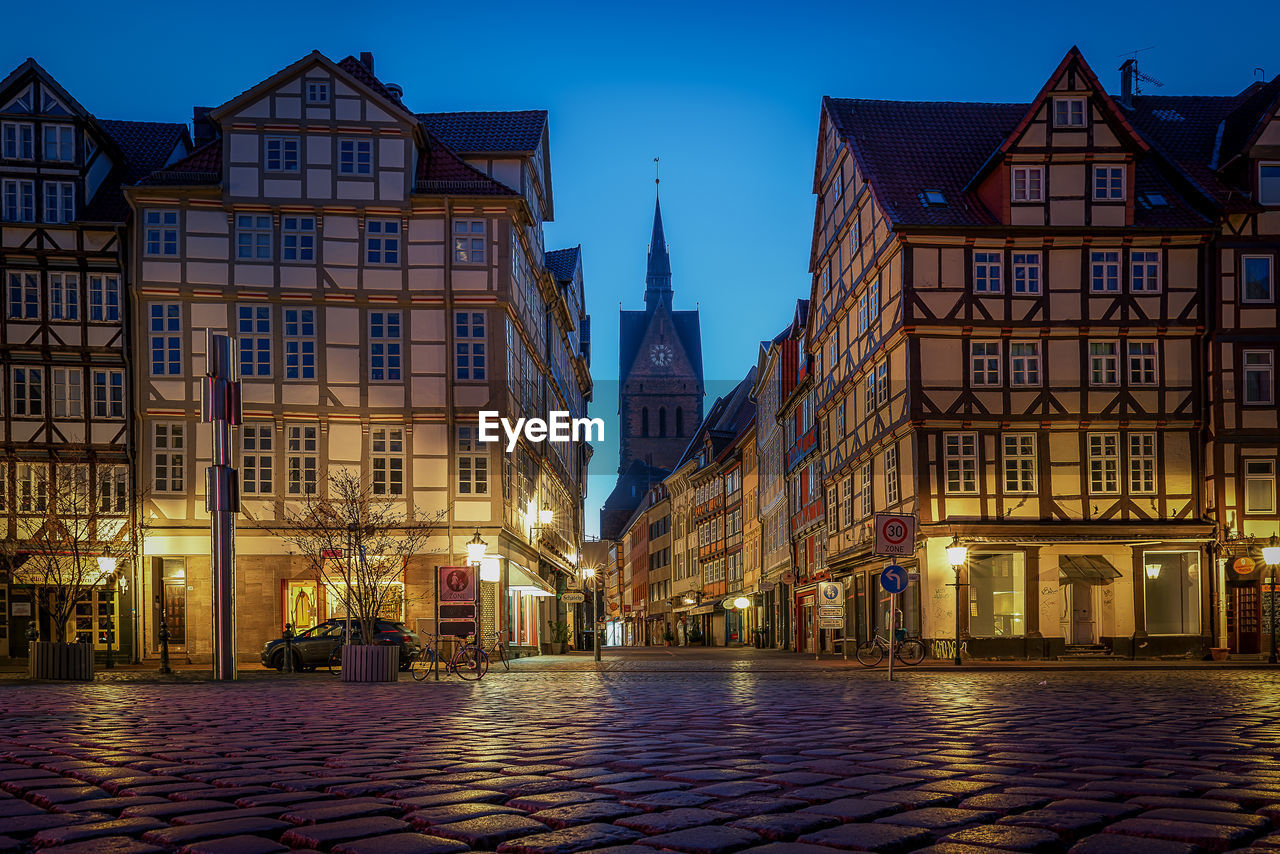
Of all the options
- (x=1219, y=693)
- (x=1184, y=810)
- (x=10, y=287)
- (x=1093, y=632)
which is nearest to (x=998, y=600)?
(x=1093, y=632)

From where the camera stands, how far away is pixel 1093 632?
117 ft

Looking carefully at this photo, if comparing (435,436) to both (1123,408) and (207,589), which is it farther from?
(1123,408)

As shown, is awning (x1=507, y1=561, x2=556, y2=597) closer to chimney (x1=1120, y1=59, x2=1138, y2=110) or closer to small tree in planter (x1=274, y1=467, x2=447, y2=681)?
small tree in planter (x1=274, y1=467, x2=447, y2=681)

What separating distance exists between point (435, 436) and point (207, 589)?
700 centimetres

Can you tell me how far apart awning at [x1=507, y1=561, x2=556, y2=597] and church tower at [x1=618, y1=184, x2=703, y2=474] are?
97821 mm

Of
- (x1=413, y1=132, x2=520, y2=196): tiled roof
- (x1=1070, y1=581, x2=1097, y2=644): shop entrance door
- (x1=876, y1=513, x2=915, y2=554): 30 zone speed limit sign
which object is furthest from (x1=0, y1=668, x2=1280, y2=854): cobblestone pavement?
(x1=413, y1=132, x2=520, y2=196): tiled roof

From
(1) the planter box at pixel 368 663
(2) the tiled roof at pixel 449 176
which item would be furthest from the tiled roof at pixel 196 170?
(1) the planter box at pixel 368 663

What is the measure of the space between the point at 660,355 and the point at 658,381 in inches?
103

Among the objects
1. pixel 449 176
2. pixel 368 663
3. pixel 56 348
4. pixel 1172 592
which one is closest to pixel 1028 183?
pixel 1172 592

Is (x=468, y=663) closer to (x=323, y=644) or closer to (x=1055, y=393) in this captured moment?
(x=323, y=644)

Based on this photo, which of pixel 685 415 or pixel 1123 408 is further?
pixel 685 415

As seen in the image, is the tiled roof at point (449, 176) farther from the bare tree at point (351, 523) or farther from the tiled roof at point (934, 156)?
the tiled roof at point (934, 156)

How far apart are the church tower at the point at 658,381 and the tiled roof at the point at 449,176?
10402 centimetres

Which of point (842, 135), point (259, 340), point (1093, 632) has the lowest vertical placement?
point (1093, 632)
